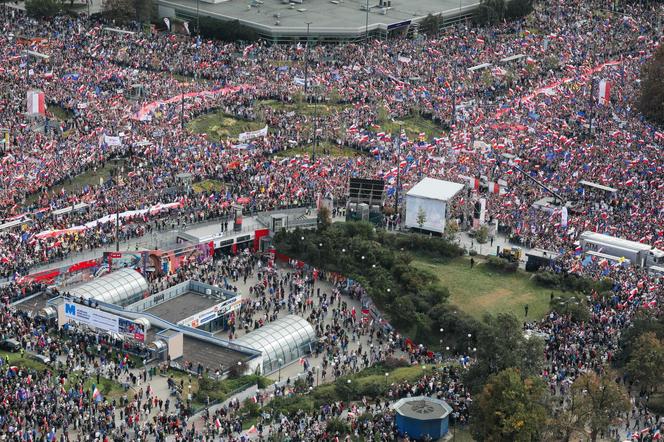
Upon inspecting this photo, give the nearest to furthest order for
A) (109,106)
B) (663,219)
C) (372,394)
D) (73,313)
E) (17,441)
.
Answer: (17,441)
(372,394)
(73,313)
(663,219)
(109,106)

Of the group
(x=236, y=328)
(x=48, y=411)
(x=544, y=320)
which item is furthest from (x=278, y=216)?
(x=48, y=411)

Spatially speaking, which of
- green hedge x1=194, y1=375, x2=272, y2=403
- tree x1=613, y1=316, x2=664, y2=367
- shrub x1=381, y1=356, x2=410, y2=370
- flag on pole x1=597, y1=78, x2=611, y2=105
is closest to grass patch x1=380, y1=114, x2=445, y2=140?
flag on pole x1=597, y1=78, x2=611, y2=105

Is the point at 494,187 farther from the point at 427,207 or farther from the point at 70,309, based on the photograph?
the point at 70,309

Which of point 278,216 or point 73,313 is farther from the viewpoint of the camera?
point 278,216

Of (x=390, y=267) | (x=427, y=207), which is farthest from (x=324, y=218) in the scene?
(x=427, y=207)

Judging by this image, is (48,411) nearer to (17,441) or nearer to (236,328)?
(17,441)

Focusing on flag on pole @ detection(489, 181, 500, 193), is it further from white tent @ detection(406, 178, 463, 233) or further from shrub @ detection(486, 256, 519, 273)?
shrub @ detection(486, 256, 519, 273)

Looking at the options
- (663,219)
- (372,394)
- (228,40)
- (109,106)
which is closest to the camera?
(372,394)
